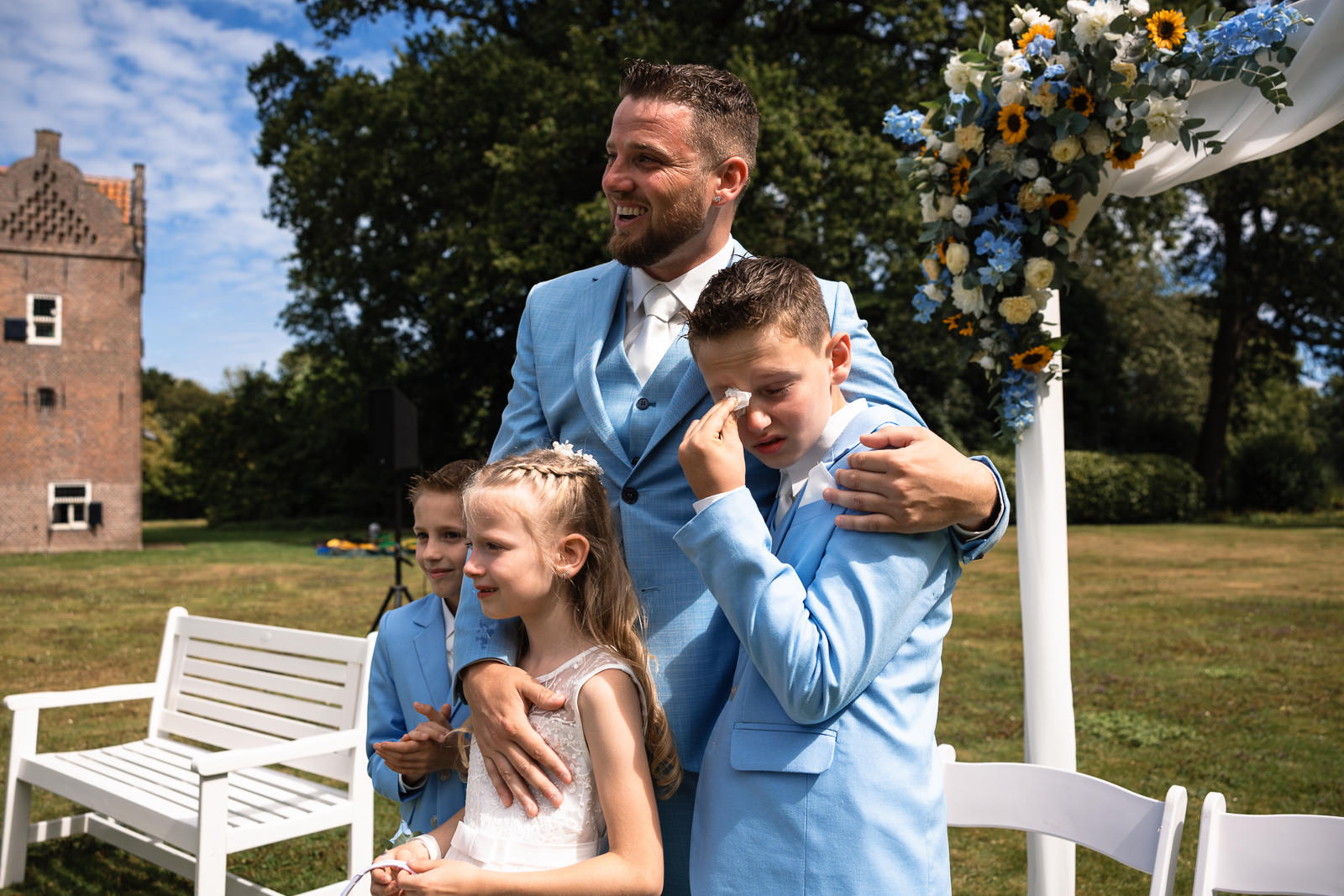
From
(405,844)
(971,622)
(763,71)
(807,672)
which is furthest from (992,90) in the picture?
(763,71)

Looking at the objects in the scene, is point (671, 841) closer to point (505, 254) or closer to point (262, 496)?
point (505, 254)

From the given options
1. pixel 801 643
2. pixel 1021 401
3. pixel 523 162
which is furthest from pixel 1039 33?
pixel 523 162

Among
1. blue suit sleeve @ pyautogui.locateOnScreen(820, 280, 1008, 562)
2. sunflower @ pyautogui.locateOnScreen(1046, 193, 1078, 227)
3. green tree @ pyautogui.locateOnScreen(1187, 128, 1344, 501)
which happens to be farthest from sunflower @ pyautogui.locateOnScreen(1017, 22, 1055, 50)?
green tree @ pyautogui.locateOnScreen(1187, 128, 1344, 501)

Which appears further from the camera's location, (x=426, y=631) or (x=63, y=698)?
(x=63, y=698)

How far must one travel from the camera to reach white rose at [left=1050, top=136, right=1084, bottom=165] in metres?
3.28

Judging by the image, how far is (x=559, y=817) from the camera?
188cm

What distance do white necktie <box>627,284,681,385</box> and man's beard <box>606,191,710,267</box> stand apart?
3.9 inches

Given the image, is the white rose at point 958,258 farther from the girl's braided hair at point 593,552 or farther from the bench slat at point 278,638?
the bench slat at point 278,638

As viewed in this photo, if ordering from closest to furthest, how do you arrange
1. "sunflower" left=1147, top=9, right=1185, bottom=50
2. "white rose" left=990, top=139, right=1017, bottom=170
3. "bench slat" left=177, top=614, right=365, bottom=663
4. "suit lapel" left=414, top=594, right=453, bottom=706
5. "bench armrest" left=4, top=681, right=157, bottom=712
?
"suit lapel" left=414, top=594, right=453, bottom=706, "sunflower" left=1147, top=9, right=1185, bottom=50, "white rose" left=990, top=139, right=1017, bottom=170, "bench slat" left=177, top=614, right=365, bottom=663, "bench armrest" left=4, top=681, right=157, bottom=712

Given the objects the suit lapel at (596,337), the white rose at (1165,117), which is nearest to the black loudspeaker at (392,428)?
the white rose at (1165,117)

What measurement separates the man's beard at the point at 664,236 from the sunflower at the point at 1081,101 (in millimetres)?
1813

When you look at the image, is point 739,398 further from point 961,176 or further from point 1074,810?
point 961,176

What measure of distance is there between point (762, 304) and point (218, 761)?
9.69ft

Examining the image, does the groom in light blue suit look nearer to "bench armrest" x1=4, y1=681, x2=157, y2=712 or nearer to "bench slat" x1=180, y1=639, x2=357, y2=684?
"bench slat" x1=180, y1=639, x2=357, y2=684
